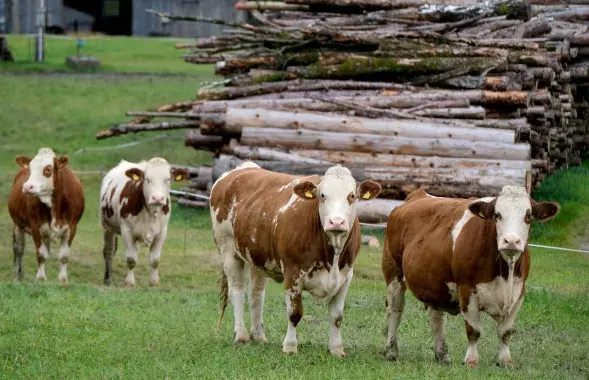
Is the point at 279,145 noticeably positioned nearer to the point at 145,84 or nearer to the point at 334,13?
A: the point at 334,13

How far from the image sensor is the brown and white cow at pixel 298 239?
10859mm

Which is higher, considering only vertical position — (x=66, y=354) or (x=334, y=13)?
(x=334, y=13)

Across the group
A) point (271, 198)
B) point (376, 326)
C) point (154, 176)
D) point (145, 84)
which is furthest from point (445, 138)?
point (145, 84)

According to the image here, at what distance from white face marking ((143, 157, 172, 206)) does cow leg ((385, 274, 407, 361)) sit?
6.46 m

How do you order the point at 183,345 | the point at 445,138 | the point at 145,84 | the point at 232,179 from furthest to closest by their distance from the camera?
the point at 145,84 → the point at 445,138 → the point at 232,179 → the point at 183,345

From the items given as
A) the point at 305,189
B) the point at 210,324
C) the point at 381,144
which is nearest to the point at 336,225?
the point at 305,189

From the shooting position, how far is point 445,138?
68.1 ft

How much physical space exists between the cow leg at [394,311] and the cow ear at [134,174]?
22.0ft

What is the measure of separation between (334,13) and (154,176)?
1016 centimetres

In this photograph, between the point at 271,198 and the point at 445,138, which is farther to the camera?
the point at 445,138

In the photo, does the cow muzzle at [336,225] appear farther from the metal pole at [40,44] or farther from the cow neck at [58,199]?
the metal pole at [40,44]

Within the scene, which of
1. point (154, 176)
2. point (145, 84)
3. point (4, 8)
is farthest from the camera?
point (4, 8)

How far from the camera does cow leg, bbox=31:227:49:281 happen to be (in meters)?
17.7

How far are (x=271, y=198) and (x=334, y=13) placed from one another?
15154 mm
